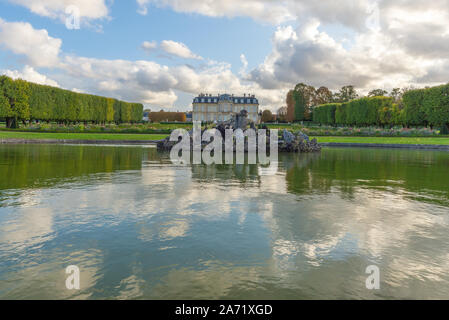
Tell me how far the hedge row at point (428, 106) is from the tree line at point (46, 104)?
4419cm

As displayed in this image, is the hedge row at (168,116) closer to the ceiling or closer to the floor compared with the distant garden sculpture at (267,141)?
closer to the ceiling

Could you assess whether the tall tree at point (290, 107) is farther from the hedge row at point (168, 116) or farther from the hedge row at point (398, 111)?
the hedge row at point (168, 116)

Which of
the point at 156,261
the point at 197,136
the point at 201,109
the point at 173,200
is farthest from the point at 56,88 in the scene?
the point at 201,109

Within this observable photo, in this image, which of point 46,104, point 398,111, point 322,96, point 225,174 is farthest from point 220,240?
point 322,96

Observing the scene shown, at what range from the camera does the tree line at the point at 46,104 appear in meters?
39.8

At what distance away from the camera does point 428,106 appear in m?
41.3

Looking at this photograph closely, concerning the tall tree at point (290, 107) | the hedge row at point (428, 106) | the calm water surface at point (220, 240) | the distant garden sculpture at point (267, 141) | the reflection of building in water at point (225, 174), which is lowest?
the calm water surface at point (220, 240)

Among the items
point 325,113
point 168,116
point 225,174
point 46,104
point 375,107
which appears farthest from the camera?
point 168,116

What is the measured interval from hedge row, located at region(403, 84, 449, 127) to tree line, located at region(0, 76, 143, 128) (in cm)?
4419

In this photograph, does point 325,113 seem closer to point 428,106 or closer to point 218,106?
point 428,106

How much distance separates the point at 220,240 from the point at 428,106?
44.5 meters

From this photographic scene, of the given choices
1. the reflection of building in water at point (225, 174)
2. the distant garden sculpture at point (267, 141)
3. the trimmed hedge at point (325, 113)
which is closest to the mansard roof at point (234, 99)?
the trimmed hedge at point (325, 113)
